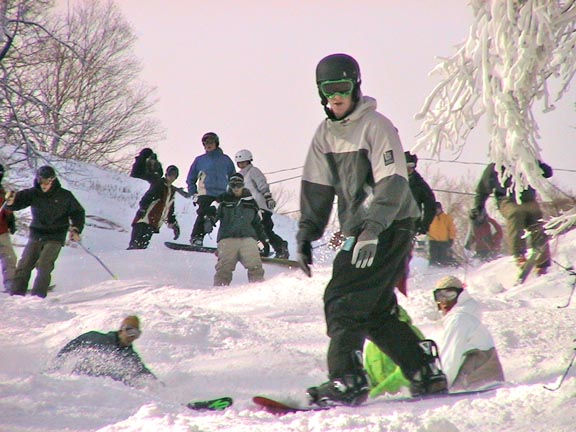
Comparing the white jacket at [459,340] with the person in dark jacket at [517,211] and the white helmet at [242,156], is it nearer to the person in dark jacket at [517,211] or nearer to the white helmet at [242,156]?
the person in dark jacket at [517,211]

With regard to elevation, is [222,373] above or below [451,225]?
below

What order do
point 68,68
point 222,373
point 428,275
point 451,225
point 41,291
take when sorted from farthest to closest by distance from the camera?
point 68,68 → point 451,225 → point 428,275 → point 41,291 → point 222,373

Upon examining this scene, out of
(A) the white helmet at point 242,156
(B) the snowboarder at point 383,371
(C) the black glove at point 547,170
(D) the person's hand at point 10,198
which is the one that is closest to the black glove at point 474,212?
(C) the black glove at point 547,170

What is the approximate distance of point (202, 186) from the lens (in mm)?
13297

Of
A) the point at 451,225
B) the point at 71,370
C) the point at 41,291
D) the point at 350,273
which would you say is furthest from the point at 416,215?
the point at 451,225

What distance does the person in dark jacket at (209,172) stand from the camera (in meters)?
13.1

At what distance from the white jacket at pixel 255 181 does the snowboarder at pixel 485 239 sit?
287cm

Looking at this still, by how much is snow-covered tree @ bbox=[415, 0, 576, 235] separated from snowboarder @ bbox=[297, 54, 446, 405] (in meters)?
1.48

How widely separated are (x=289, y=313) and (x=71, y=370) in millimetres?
3290

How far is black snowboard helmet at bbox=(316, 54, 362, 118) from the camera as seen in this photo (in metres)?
4.34

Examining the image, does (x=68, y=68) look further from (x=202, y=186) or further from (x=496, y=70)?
(x=496, y=70)

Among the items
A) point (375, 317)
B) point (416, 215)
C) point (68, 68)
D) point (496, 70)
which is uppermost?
point (68, 68)

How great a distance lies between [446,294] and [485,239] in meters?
6.85

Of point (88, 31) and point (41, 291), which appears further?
point (88, 31)
